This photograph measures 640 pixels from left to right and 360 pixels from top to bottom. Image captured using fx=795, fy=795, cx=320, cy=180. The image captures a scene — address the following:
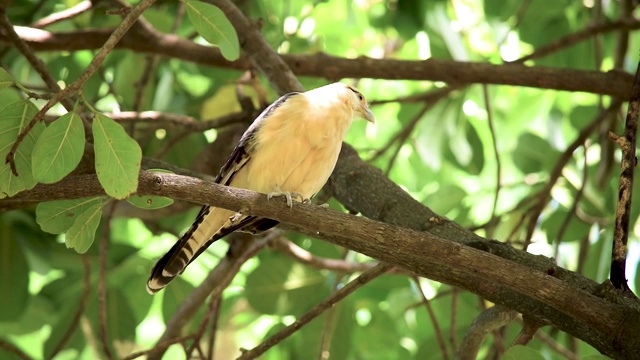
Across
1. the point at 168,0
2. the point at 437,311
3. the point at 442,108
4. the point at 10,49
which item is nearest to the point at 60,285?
the point at 10,49

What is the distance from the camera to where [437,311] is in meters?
5.47

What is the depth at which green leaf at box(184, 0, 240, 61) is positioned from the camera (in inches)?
136

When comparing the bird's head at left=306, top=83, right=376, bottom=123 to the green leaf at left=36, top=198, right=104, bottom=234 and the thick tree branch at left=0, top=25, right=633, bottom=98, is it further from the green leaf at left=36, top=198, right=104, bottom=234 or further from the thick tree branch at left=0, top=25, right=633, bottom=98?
the green leaf at left=36, top=198, right=104, bottom=234

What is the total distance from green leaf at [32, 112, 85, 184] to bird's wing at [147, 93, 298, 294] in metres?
1.28

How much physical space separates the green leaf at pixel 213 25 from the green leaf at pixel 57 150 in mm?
864

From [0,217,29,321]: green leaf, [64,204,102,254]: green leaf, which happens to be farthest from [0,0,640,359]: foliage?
[64,204,102,254]: green leaf

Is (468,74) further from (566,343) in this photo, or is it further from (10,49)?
(10,49)

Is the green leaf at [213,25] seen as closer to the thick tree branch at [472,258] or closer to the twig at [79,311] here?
the thick tree branch at [472,258]

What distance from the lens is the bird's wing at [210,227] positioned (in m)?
4.08

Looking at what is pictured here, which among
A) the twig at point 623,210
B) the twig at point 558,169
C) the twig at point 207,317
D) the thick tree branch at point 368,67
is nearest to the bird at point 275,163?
the twig at point 207,317

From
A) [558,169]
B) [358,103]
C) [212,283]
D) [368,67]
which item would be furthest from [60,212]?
[558,169]

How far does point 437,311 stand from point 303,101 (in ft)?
6.77

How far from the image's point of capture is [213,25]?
11.5 ft

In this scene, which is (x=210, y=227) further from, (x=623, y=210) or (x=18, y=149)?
(x=623, y=210)
